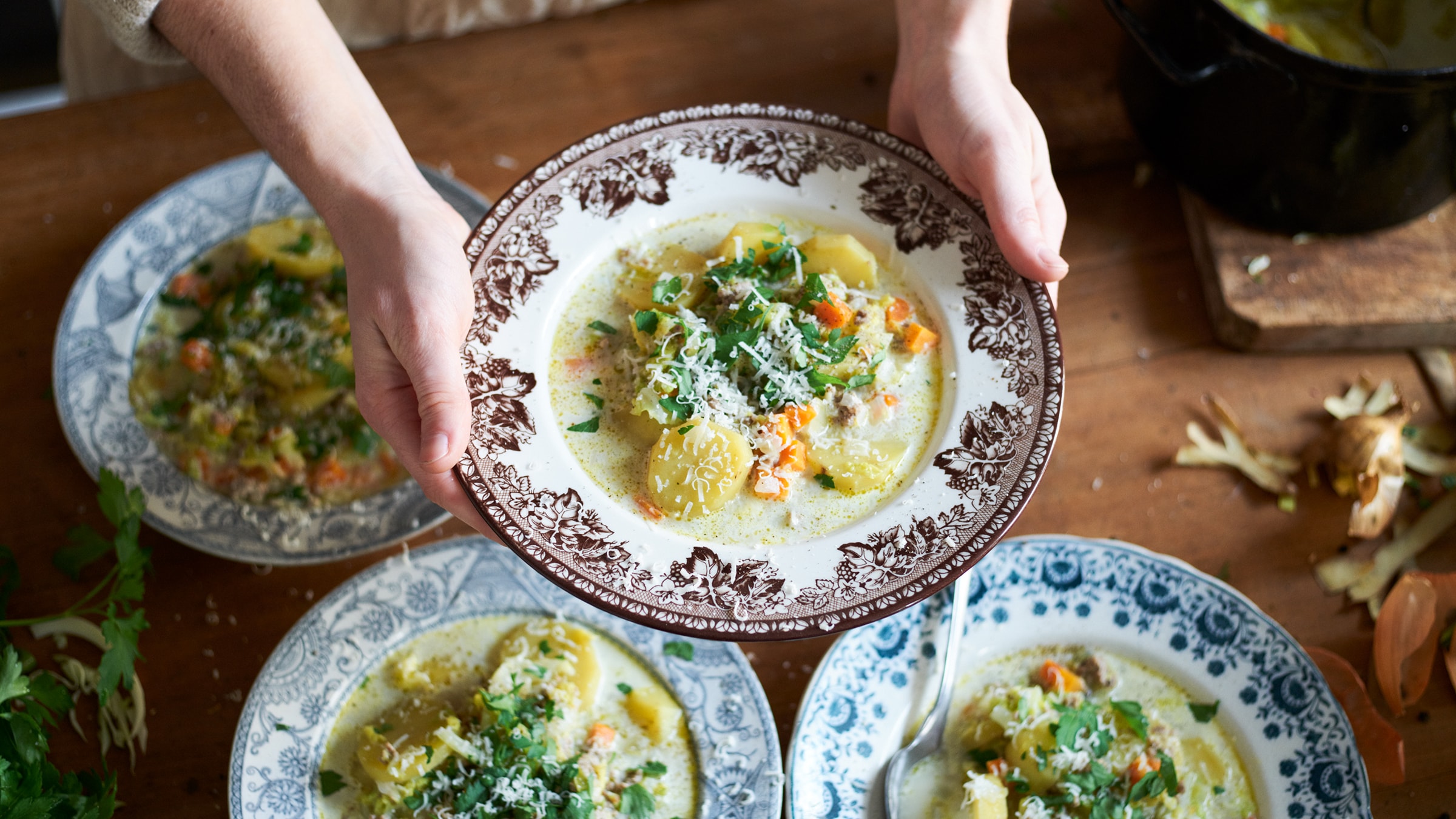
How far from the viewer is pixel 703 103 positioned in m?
2.91

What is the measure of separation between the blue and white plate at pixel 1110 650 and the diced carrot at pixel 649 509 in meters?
0.58

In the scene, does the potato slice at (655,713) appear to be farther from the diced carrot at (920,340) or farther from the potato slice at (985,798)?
the diced carrot at (920,340)

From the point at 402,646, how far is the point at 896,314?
1.20m

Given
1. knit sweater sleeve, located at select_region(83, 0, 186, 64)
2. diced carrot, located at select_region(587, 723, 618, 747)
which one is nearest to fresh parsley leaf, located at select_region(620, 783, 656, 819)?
diced carrot, located at select_region(587, 723, 618, 747)

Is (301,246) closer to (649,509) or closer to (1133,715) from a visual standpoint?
(649,509)

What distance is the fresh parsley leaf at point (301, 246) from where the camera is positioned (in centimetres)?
246

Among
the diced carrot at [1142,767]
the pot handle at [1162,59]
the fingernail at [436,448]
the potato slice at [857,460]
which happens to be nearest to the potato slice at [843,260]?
the potato slice at [857,460]

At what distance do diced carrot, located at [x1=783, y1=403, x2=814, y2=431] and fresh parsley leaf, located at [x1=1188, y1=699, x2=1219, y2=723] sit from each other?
1.07 m

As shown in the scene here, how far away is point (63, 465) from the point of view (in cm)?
238

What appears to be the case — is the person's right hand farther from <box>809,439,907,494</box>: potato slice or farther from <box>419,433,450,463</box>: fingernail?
<box>809,439,907,494</box>: potato slice

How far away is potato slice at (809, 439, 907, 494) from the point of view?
5.49 ft

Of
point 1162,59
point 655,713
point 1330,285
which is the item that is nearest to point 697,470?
point 655,713

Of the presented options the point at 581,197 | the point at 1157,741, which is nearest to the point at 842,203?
the point at 581,197

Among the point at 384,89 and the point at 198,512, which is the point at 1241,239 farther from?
the point at 198,512
